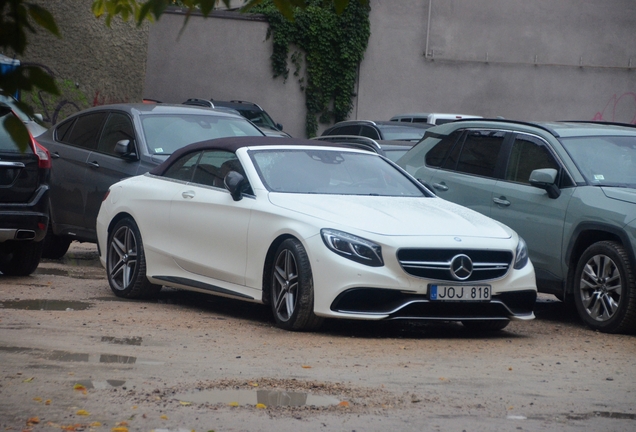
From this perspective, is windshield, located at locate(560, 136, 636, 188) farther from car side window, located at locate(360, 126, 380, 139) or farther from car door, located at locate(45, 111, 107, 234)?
car side window, located at locate(360, 126, 380, 139)

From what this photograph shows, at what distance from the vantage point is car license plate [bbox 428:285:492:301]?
7559mm

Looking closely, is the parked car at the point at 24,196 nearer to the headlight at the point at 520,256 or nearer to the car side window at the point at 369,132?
the headlight at the point at 520,256

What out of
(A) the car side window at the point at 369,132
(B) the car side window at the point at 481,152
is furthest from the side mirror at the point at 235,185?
(A) the car side window at the point at 369,132

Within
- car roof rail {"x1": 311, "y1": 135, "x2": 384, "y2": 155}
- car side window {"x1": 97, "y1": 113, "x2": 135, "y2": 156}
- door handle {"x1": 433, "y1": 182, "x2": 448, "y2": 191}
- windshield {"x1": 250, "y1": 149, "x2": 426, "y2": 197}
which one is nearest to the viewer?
windshield {"x1": 250, "y1": 149, "x2": 426, "y2": 197}

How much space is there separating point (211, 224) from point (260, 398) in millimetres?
3371

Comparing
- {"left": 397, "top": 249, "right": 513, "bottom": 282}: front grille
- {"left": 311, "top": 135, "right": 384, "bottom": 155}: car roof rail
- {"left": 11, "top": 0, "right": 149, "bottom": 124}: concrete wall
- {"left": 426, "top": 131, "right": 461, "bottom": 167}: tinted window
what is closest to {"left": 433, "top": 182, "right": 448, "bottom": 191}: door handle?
{"left": 426, "top": 131, "right": 461, "bottom": 167}: tinted window

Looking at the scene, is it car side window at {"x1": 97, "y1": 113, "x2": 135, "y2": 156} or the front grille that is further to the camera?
car side window at {"x1": 97, "y1": 113, "x2": 135, "y2": 156}

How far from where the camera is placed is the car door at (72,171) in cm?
1202

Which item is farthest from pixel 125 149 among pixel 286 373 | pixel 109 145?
pixel 286 373

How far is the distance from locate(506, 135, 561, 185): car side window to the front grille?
175cm

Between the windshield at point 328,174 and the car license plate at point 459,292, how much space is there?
1.36 metres

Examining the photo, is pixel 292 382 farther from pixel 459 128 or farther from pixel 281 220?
pixel 459 128

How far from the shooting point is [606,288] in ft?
27.7

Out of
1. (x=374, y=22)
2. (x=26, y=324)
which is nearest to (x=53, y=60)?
(x=374, y=22)
